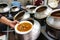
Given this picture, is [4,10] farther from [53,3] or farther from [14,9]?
[53,3]

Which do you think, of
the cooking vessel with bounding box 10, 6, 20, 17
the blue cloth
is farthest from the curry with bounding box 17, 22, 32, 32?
the blue cloth

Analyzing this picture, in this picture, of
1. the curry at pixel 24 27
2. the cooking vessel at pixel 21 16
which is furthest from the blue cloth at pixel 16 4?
the curry at pixel 24 27

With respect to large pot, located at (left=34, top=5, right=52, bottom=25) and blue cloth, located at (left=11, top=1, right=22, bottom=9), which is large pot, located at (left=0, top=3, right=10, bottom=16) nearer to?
blue cloth, located at (left=11, top=1, right=22, bottom=9)

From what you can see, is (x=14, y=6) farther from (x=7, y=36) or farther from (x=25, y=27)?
(x=25, y=27)

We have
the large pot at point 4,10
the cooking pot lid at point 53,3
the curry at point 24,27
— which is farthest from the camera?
the cooking pot lid at point 53,3

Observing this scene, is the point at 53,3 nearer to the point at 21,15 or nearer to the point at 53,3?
the point at 53,3

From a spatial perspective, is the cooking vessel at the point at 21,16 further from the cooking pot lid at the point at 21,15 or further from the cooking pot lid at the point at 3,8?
the cooking pot lid at the point at 3,8

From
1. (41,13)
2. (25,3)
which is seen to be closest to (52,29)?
(41,13)

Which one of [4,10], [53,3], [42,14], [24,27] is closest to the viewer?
[24,27]

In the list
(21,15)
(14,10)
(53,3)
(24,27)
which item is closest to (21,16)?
(21,15)

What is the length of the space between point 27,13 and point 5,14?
0.24 m

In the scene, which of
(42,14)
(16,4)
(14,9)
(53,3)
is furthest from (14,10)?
(53,3)

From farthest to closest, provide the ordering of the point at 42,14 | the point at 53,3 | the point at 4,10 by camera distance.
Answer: the point at 53,3 → the point at 4,10 → the point at 42,14

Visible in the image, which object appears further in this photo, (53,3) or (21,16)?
(53,3)
